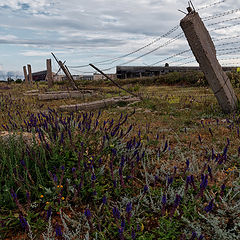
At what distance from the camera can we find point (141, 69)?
103 feet

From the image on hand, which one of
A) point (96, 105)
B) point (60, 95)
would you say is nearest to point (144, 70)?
point (60, 95)

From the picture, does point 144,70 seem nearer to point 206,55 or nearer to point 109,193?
point 206,55

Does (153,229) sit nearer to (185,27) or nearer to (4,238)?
(4,238)

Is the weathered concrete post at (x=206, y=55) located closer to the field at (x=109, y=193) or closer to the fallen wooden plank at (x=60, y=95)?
the field at (x=109, y=193)

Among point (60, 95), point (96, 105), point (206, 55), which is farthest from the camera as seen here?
point (60, 95)

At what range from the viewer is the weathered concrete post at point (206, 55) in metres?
5.41

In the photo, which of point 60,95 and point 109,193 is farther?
point 60,95

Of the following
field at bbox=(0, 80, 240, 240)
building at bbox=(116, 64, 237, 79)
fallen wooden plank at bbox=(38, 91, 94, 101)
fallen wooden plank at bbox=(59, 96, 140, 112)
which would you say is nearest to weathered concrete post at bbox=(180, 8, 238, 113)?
field at bbox=(0, 80, 240, 240)

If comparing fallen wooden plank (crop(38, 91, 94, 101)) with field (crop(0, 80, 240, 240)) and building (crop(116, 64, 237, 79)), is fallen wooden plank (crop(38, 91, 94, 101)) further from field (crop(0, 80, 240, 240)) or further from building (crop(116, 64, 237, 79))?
building (crop(116, 64, 237, 79))

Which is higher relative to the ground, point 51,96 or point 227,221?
point 51,96

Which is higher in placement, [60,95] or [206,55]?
[206,55]

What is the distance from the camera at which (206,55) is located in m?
5.46

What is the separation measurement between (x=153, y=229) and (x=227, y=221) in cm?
62

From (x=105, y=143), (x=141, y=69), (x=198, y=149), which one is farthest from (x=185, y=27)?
(x=141, y=69)
